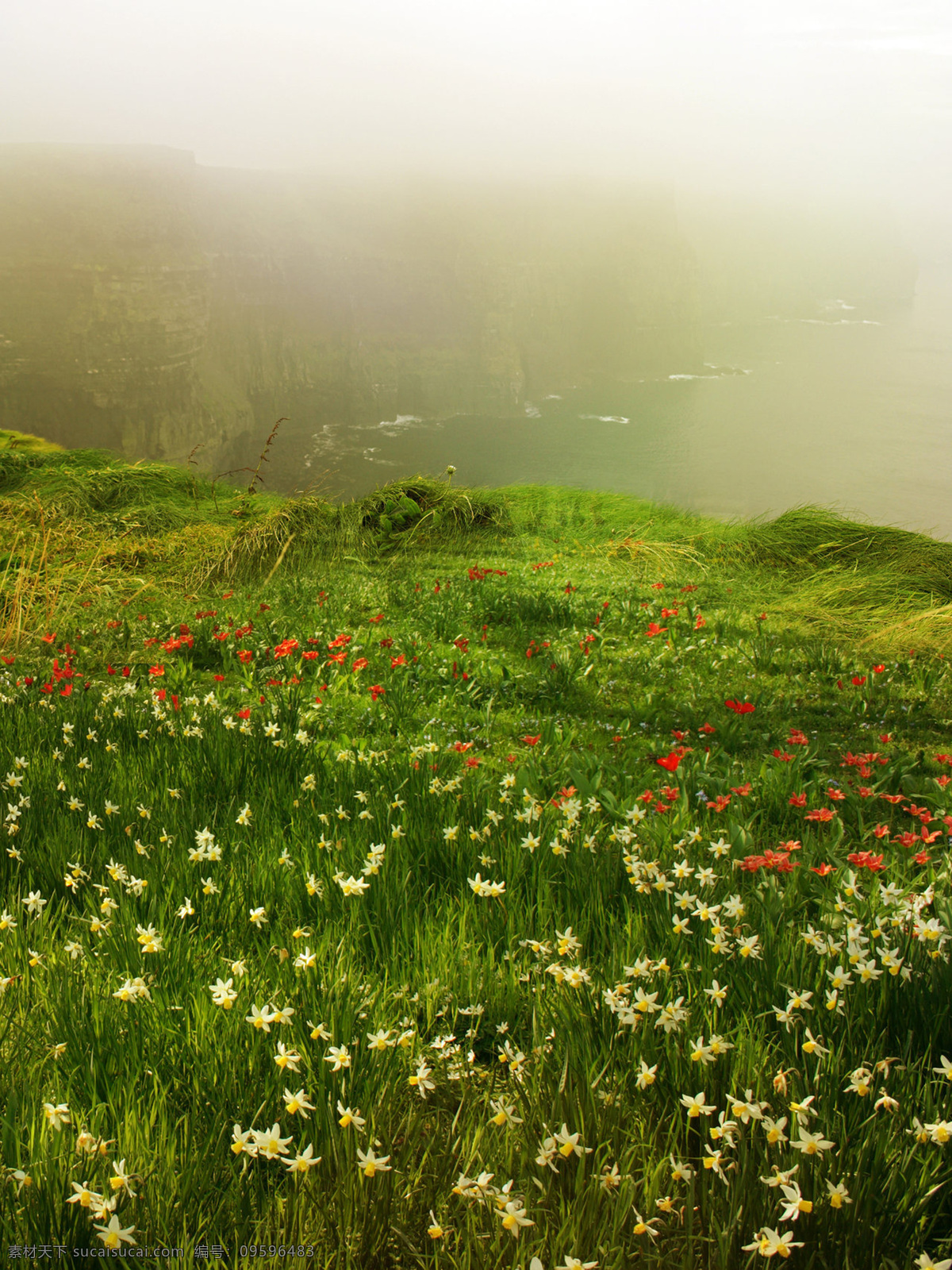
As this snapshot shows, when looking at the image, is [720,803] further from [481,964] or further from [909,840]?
[481,964]

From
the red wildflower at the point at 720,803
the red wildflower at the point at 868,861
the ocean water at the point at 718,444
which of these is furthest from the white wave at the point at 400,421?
the red wildflower at the point at 868,861

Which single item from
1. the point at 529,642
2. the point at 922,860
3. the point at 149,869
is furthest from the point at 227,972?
the point at 529,642

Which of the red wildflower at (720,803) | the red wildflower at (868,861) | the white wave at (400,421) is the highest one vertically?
the white wave at (400,421)

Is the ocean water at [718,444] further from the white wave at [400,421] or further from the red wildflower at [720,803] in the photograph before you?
the red wildflower at [720,803]

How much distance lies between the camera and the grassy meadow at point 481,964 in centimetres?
96

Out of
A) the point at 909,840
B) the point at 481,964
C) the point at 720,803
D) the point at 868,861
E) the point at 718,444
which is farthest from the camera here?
the point at 718,444

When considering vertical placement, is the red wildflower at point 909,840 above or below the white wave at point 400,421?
below

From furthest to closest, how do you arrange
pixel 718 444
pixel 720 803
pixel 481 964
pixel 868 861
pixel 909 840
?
pixel 718 444, pixel 720 803, pixel 909 840, pixel 868 861, pixel 481 964

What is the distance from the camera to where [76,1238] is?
0.94 metres

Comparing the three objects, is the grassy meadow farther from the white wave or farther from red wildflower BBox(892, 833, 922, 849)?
the white wave

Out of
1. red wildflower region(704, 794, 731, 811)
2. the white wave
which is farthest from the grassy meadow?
the white wave

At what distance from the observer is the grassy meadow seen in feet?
3.16

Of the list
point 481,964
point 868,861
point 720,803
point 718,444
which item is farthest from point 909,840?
point 718,444

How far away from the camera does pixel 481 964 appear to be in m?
1.60
